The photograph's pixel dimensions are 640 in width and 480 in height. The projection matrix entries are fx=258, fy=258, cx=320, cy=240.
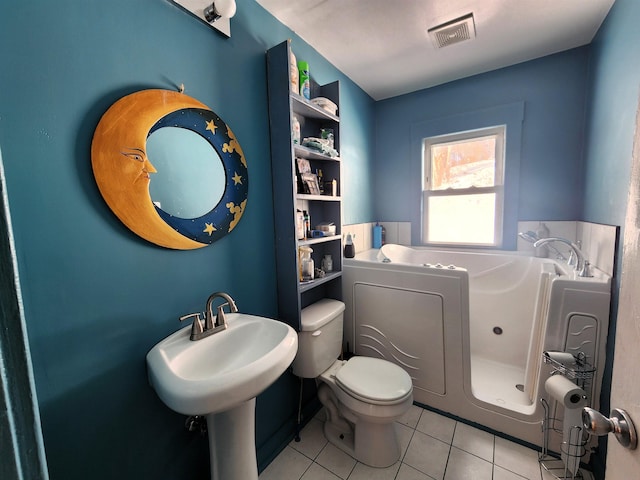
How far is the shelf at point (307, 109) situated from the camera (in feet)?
4.30

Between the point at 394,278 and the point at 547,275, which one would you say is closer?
the point at 547,275

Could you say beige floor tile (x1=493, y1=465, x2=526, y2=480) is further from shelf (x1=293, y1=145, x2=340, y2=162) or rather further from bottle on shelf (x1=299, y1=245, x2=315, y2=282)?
shelf (x1=293, y1=145, x2=340, y2=162)

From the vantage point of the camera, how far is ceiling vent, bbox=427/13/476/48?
146 cm

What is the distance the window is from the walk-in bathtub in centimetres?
26

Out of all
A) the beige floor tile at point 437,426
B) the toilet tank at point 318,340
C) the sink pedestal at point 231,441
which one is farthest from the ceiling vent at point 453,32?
the beige floor tile at point 437,426

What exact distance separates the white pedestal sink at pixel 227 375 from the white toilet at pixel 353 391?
41 centimetres

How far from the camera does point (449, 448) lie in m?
1.39

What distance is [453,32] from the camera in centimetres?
154

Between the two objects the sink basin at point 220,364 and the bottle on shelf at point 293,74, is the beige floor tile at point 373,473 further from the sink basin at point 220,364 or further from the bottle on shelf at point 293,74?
the bottle on shelf at point 293,74

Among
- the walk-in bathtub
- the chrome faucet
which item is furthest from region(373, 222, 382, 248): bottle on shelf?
the chrome faucet

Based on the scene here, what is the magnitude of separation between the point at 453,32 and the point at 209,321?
80.8 inches

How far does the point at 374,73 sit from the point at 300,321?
6.32 feet

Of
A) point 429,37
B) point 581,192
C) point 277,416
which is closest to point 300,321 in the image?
point 277,416

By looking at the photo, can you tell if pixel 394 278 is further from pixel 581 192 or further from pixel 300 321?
pixel 581 192
